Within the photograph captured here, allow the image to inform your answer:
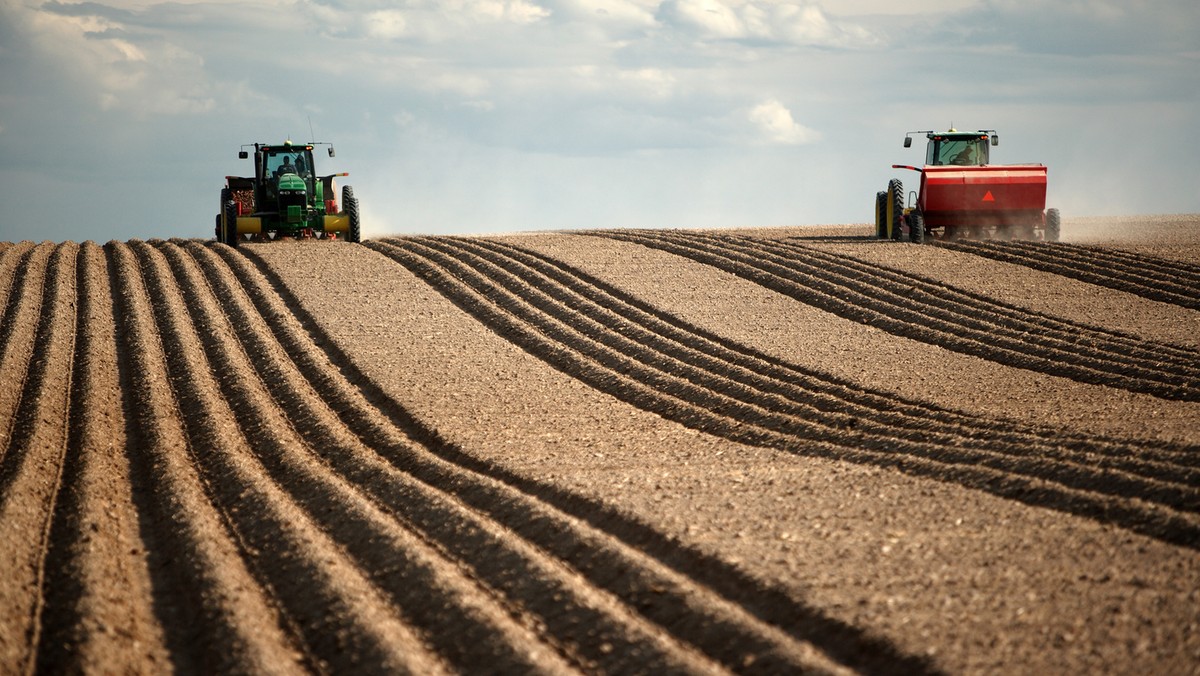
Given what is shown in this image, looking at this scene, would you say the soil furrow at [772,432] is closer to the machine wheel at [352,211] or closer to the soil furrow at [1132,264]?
the machine wheel at [352,211]

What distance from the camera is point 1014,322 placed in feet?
50.8

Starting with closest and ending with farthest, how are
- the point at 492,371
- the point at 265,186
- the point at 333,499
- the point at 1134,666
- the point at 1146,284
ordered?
the point at 1134,666 < the point at 333,499 < the point at 492,371 < the point at 1146,284 < the point at 265,186

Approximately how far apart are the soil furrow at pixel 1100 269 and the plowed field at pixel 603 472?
0.14 m

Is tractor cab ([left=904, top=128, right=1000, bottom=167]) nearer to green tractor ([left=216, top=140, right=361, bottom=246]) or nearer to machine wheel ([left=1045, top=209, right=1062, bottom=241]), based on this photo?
machine wheel ([left=1045, top=209, right=1062, bottom=241])

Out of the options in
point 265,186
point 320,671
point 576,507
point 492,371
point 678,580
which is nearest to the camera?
point 320,671

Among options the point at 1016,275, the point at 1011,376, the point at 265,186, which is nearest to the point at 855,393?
the point at 1011,376

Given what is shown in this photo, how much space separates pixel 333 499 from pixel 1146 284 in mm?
14470

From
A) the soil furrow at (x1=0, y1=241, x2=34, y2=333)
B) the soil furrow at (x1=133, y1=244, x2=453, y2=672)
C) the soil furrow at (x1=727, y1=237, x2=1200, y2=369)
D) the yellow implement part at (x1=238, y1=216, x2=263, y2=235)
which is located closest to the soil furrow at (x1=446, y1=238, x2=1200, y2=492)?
the soil furrow at (x1=727, y1=237, x2=1200, y2=369)

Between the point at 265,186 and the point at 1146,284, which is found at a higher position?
the point at 265,186

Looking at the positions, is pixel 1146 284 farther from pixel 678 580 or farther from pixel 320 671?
pixel 320 671

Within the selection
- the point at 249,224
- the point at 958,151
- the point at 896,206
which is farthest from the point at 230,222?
the point at 958,151

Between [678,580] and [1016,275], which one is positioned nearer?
[678,580]

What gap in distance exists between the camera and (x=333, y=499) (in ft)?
28.6

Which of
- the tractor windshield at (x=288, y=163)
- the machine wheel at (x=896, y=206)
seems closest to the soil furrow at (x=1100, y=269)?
the machine wheel at (x=896, y=206)
